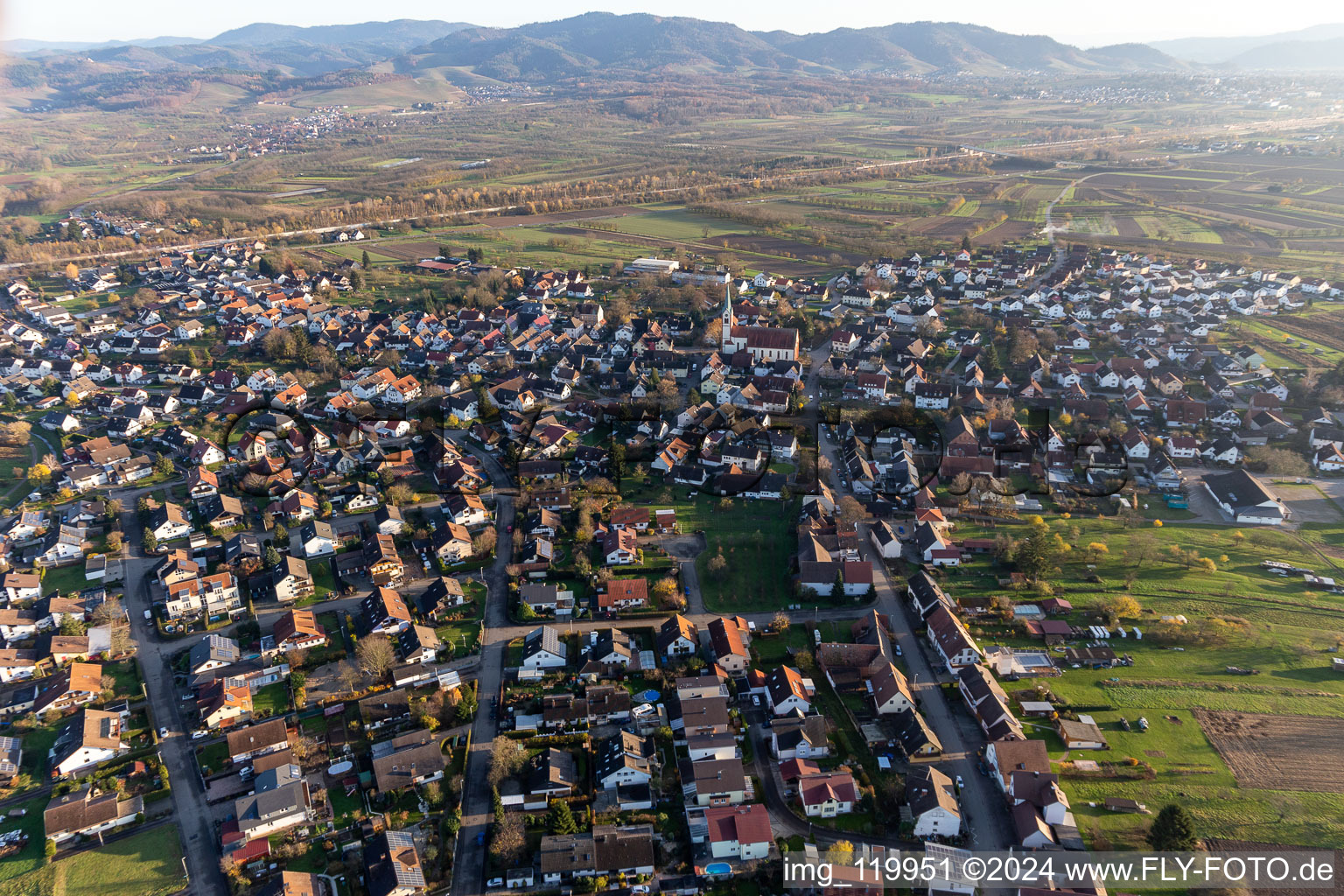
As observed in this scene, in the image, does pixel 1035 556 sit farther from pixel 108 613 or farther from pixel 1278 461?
pixel 108 613

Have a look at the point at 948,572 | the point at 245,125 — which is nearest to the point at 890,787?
the point at 948,572

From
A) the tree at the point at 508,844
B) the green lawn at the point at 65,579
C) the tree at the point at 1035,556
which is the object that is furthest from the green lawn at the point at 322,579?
the tree at the point at 1035,556

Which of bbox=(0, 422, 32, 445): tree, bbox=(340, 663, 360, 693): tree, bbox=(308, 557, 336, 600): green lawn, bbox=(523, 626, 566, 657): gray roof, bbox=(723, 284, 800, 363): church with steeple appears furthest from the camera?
bbox=(723, 284, 800, 363): church with steeple

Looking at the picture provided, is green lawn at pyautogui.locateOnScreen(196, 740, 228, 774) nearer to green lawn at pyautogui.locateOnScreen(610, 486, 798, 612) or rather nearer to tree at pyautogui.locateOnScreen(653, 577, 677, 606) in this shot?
tree at pyautogui.locateOnScreen(653, 577, 677, 606)

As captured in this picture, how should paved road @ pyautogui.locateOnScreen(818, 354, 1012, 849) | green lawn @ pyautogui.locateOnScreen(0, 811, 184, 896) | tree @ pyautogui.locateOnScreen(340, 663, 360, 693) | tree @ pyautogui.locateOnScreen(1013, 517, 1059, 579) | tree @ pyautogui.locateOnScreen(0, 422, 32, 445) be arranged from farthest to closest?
tree @ pyautogui.locateOnScreen(0, 422, 32, 445)
tree @ pyautogui.locateOnScreen(1013, 517, 1059, 579)
tree @ pyautogui.locateOnScreen(340, 663, 360, 693)
paved road @ pyautogui.locateOnScreen(818, 354, 1012, 849)
green lawn @ pyautogui.locateOnScreen(0, 811, 184, 896)

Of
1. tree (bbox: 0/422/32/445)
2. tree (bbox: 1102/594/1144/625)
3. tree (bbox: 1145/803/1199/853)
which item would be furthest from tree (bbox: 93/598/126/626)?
tree (bbox: 1102/594/1144/625)

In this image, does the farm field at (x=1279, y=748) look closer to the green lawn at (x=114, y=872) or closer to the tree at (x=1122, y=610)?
the tree at (x=1122, y=610)

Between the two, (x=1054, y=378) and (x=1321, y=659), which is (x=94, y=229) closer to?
(x=1054, y=378)

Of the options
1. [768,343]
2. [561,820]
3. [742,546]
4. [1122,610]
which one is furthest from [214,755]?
[768,343]
